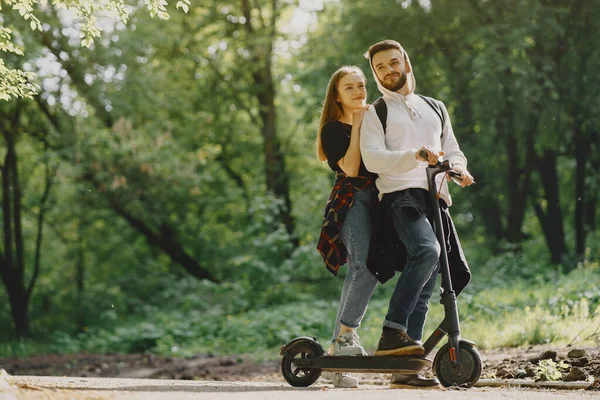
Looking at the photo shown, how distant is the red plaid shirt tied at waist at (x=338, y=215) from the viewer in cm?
495

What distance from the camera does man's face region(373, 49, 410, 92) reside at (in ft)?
16.0

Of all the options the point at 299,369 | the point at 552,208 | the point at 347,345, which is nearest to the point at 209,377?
the point at 299,369

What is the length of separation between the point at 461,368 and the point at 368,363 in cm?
52

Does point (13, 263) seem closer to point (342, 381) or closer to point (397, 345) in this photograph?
point (342, 381)

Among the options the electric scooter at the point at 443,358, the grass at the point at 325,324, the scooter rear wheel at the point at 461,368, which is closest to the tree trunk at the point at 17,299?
the grass at the point at 325,324

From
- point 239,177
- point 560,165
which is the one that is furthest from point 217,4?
point 560,165

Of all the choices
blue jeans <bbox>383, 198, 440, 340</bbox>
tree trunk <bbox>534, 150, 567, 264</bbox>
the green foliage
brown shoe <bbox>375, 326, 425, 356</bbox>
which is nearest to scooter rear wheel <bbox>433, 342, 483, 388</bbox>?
brown shoe <bbox>375, 326, 425, 356</bbox>


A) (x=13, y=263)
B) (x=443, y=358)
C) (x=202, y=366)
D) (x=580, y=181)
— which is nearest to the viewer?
(x=443, y=358)

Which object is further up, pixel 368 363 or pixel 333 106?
pixel 333 106

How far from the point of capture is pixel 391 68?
4891 mm

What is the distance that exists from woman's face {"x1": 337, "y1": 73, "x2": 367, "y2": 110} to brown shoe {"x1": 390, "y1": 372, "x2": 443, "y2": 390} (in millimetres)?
1679

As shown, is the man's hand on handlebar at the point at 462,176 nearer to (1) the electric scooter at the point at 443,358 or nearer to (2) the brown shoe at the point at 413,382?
(1) the electric scooter at the point at 443,358

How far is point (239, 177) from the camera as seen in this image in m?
22.0

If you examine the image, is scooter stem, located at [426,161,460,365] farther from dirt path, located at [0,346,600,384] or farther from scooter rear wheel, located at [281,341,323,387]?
dirt path, located at [0,346,600,384]
